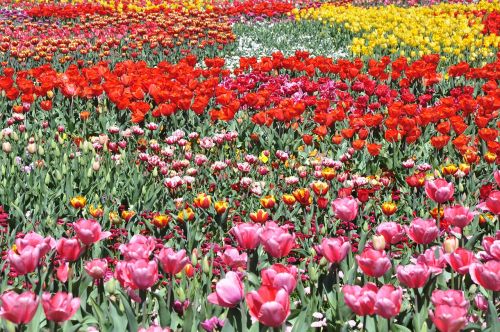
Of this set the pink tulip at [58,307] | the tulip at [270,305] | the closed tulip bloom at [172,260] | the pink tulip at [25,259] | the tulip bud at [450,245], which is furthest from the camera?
the tulip bud at [450,245]

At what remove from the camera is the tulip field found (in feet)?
7.89

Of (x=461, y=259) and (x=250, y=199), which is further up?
(x=461, y=259)

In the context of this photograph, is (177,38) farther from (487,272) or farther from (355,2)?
(487,272)

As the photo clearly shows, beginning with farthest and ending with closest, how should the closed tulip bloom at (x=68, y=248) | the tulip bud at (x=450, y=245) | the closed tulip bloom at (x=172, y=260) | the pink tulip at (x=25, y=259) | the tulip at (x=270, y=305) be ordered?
the tulip bud at (x=450, y=245)
the closed tulip bloom at (x=68, y=248)
the closed tulip bloom at (x=172, y=260)
the pink tulip at (x=25, y=259)
the tulip at (x=270, y=305)

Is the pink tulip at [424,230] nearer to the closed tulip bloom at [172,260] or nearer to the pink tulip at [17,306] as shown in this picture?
the closed tulip bloom at [172,260]

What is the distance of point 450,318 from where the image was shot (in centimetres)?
200

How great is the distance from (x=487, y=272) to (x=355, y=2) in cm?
1921

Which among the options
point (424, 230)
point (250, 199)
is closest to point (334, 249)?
point (424, 230)

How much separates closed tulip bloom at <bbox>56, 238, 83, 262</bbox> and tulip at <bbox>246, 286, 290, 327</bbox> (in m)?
0.89

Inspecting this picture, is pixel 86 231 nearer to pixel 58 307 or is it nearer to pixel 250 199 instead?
pixel 58 307

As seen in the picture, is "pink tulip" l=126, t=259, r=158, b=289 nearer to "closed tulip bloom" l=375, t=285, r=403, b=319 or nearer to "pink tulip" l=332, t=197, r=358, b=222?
"closed tulip bloom" l=375, t=285, r=403, b=319

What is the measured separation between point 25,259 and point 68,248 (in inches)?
9.1

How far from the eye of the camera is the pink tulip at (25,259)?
2.33 metres

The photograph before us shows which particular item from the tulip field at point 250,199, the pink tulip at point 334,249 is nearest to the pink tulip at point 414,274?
the tulip field at point 250,199
